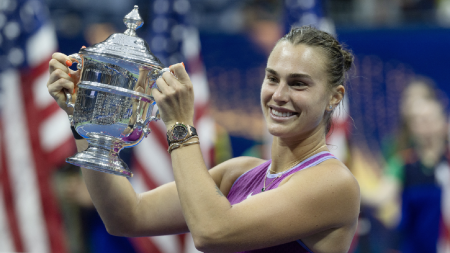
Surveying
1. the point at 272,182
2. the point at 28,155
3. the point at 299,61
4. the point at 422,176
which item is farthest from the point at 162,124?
the point at 299,61

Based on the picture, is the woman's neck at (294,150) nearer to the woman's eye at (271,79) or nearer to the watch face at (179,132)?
the woman's eye at (271,79)

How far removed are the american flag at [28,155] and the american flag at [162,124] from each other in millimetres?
653

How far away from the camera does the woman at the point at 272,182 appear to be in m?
1.40

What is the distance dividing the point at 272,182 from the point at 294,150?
0.13 m

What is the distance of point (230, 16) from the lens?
706 cm

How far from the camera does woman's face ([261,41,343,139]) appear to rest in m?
1.57

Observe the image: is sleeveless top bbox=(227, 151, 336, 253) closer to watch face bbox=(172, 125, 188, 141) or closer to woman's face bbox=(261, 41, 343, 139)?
woman's face bbox=(261, 41, 343, 139)

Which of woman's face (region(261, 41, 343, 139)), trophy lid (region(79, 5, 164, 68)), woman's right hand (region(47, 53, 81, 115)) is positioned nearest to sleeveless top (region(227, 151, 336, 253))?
woman's face (region(261, 41, 343, 139))

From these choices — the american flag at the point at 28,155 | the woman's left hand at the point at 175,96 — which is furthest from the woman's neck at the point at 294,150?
the american flag at the point at 28,155

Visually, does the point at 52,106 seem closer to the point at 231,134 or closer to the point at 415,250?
the point at 231,134

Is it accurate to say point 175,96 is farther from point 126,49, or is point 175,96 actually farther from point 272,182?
point 272,182

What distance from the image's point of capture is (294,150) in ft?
5.59

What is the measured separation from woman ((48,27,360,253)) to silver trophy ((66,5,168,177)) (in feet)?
0.30

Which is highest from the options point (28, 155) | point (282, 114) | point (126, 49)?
point (126, 49)
